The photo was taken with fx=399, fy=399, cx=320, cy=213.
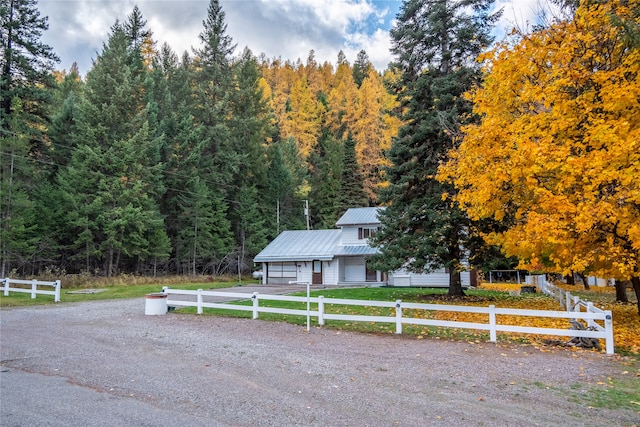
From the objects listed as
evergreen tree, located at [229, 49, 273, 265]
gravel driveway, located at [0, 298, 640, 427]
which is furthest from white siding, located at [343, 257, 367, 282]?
gravel driveway, located at [0, 298, 640, 427]

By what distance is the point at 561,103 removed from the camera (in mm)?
9031

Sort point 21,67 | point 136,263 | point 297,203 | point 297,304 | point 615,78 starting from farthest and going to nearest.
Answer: point 297,203 < point 136,263 < point 21,67 < point 297,304 < point 615,78

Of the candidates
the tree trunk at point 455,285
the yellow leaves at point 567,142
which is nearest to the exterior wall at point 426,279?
the tree trunk at point 455,285

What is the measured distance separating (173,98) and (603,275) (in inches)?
1446

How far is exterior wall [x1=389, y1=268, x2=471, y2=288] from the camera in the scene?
28.1m

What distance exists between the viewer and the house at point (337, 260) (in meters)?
30.1

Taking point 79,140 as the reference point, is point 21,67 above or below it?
→ above

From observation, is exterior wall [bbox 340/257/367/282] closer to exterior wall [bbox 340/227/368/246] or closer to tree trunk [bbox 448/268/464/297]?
exterior wall [bbox 340/227/368/246]

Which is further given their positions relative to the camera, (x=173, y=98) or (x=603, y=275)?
(x=173, y=98)

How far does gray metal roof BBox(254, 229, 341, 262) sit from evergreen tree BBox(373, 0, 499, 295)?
42.8 feet

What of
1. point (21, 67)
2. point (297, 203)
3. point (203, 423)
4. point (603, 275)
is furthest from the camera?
point (297, 203)

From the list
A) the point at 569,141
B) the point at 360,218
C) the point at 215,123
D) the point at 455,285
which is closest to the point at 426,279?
the point at 360,218

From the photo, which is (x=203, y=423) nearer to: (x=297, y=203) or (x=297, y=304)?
(x=297, y=304)

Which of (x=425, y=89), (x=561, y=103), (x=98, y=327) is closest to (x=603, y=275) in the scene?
(x=561, y=103)
